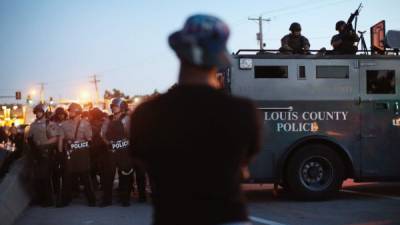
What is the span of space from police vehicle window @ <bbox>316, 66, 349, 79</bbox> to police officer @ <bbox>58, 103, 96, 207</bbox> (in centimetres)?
423

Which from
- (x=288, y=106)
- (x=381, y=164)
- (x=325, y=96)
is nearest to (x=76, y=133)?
(x=288, y=106)

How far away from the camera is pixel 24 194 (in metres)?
→ 9.69

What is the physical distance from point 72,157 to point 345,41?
541cm

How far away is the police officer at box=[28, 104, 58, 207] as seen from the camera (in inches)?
391

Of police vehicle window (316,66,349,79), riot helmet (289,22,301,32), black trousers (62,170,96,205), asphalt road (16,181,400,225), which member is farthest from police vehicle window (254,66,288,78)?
black trousers (62,170,96,205)

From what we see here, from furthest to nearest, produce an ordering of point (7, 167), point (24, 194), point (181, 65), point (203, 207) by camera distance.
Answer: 1. point (7, 167)
2. point (24, 194)
3. point (181, 65)
4. point (203, 207)

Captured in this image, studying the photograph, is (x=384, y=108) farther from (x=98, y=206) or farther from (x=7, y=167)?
(x=7, y=167)

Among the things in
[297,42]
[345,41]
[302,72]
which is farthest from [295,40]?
[302,72]

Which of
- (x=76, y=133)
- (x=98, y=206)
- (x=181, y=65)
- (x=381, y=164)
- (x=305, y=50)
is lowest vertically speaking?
(x=98, y=206)

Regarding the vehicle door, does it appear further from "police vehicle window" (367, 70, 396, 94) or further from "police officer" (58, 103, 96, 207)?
"police officer" (58, 103, 96, 207)

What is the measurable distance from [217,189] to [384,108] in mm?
8259

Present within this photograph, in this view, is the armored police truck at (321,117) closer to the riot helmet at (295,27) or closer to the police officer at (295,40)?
the police officer at (295,40)

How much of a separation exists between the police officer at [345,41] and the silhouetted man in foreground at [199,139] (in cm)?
826

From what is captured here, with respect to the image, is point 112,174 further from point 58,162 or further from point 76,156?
point 58,162
